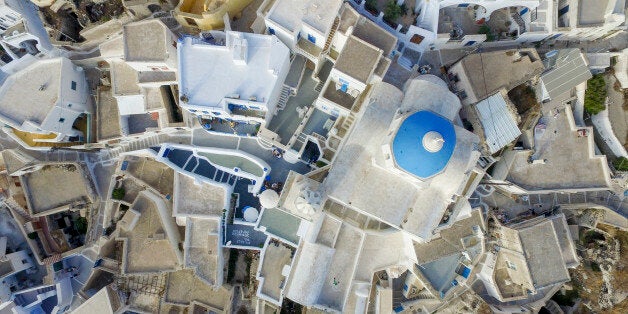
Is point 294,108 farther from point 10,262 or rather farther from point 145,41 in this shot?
point 10,262

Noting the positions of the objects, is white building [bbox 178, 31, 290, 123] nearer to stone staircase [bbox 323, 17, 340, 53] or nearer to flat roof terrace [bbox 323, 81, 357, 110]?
stone staircase [bbox 323, 17, 340, 53]

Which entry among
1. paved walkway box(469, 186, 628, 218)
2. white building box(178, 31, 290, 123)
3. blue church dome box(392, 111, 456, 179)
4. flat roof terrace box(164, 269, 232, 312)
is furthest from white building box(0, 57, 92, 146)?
paved walkway box(469, 186, 628, 218)

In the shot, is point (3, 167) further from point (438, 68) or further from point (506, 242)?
point (506, 242)

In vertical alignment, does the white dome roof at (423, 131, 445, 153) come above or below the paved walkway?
above

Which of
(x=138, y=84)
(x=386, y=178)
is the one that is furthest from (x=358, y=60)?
(x=138, y=84)

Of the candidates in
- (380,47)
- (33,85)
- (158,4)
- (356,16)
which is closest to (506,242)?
(380,47)
